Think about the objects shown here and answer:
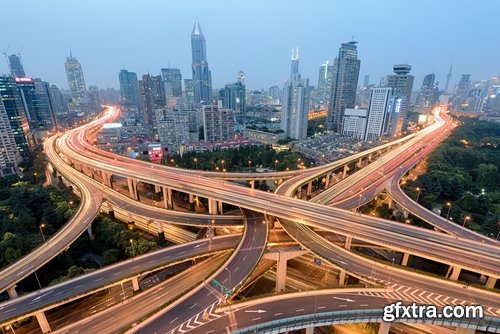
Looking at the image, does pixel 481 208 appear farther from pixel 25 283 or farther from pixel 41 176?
pixel 41 176

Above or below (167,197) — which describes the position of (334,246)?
above

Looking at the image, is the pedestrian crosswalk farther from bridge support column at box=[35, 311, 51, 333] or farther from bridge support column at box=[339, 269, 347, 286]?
bridge support column at box=[35, 311, 51, 333]

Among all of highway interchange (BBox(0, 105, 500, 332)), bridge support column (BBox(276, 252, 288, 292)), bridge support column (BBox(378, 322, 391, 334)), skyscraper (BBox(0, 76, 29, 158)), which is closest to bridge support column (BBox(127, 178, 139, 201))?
highway interchange (BBox(0, 105, 500, 332))

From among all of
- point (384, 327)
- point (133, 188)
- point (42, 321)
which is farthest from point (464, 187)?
point (42, 321)

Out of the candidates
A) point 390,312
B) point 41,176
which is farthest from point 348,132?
point 41,176

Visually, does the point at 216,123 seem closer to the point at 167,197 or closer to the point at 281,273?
the point at 167,197

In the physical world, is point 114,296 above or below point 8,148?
below
